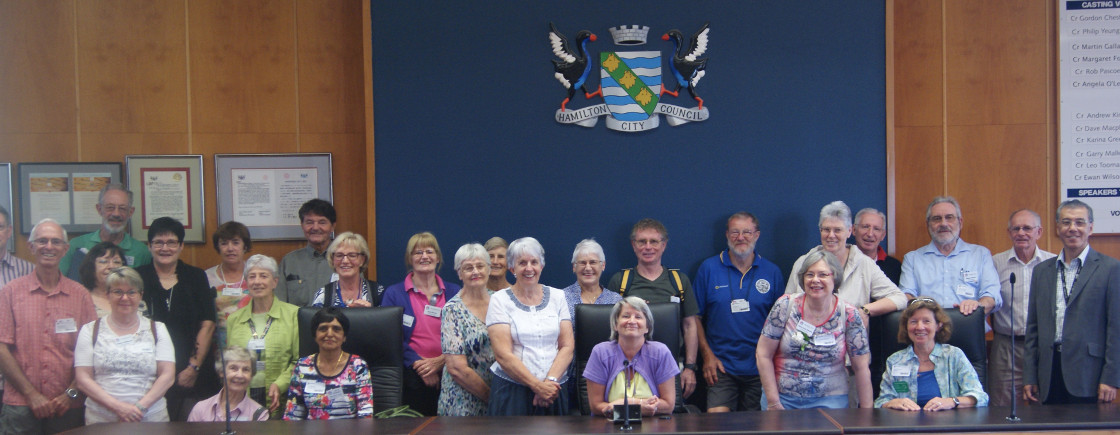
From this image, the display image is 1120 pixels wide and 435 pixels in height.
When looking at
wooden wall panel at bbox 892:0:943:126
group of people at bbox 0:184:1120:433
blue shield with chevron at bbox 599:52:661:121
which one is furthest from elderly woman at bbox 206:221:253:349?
wooden wall panel at bbox 892:0:943:126

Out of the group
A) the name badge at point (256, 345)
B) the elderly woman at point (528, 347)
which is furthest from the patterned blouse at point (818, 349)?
the name badge at point (256, 345)

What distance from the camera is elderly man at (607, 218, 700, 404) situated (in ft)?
13.1

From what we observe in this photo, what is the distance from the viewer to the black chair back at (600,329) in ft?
11.4

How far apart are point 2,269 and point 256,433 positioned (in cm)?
210

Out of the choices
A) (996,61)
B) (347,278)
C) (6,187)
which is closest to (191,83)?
(6,187)

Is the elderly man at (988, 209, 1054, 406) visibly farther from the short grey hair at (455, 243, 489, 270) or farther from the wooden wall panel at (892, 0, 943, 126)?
the short grey hair at (455, 243, 489, 270)

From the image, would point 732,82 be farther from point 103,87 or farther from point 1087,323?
point 103,87

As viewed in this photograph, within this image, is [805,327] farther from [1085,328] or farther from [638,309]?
[1085,328]

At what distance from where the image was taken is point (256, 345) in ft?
11.6

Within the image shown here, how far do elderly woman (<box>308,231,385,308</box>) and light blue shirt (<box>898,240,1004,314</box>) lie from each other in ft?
9.14

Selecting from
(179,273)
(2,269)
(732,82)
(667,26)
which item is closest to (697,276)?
(732,82)

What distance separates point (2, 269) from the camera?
3809 mm

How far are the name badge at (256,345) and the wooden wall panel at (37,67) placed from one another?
2145mm

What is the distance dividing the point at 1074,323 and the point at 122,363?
437 cm
